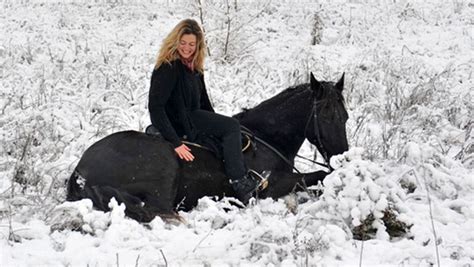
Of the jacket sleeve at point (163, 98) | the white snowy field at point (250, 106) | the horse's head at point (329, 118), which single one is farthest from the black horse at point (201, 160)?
the white snowy field at point (250, 106)

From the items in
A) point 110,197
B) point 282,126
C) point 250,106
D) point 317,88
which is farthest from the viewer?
point 250,106

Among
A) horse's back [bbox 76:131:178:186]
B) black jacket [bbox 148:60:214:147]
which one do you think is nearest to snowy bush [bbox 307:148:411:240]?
horse's back [bbox 76:131:178:186]

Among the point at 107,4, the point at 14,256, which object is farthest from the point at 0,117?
the point at 107,4

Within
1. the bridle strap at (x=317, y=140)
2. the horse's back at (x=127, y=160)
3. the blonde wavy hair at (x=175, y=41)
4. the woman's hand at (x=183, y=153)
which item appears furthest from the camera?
the bridle strap at (x=317, y=140)

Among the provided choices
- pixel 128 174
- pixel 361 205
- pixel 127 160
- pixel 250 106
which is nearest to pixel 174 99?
pixel 127 160

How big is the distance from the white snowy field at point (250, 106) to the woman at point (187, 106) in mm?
502

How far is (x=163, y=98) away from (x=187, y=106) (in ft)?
1.24

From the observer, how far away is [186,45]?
5.27m

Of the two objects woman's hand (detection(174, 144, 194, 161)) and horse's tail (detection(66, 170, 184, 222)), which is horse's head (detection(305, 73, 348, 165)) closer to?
woman's hand (detection(174, 144, 194, 161))

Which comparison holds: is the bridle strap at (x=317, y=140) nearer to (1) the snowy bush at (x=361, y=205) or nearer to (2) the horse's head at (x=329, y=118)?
(2) the horse's head at (x=329, y=118)

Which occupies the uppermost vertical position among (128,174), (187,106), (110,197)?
(187,106)

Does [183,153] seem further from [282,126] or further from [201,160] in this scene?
[282,126]

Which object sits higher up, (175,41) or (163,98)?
(175,41)

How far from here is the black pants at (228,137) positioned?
210 inches
